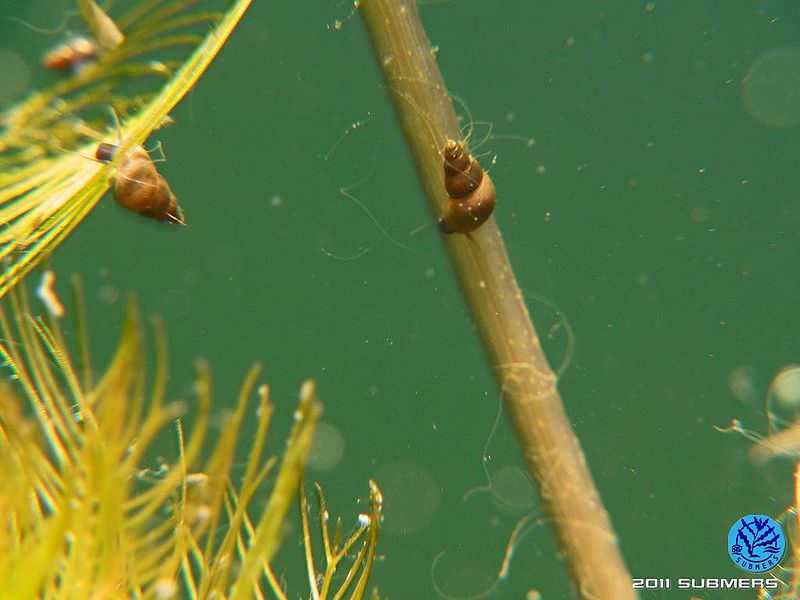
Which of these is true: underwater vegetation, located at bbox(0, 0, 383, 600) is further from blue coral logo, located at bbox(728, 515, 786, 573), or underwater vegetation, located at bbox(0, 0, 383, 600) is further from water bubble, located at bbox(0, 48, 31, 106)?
water bubble, located at bbox(0, 48, 31, 106)

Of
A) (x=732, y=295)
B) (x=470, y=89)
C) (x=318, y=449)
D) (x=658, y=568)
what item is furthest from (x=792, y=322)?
(x=318, y=449)

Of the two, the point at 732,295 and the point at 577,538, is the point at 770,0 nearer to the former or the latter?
the point at 732,295

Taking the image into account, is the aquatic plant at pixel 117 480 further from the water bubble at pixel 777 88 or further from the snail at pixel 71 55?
the water bubble at pixel 777 88

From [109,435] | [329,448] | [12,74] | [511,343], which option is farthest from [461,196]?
[12,74]

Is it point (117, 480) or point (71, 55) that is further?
point (71, 55)

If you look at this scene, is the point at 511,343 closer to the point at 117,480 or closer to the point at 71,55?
the point at 117,480

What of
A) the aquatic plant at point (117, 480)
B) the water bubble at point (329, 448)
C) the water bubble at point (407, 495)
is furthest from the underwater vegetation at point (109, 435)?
the water bubble at point (407, 495)

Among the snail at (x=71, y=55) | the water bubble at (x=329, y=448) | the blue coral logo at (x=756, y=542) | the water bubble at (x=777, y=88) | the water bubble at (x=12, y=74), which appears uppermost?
the water bubble at (x=12, y=74)
